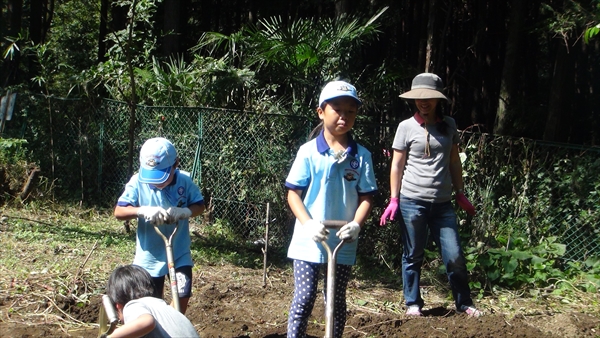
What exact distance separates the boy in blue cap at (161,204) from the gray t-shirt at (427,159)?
186 centimetres

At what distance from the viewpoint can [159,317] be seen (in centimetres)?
282

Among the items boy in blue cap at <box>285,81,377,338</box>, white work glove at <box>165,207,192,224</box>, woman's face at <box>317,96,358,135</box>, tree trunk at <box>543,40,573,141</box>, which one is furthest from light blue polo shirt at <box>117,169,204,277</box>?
tree trunk at <box>543,40,573,141</box>

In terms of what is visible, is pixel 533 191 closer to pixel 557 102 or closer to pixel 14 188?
pixel 557 102

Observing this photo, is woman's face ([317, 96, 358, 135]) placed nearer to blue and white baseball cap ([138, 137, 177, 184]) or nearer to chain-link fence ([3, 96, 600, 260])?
blue and white baseball cap ([138, 137, 177, 184])

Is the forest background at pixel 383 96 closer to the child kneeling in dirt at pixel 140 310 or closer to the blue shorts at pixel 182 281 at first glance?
the blue shorts at pixel 182 281

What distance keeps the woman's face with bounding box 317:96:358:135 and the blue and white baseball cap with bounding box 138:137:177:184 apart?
92 cm

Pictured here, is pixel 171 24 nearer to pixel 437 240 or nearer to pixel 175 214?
pixel 437 240

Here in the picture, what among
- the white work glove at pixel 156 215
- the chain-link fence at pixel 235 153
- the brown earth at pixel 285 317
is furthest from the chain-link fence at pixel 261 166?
the white work glove at pixel 156 215

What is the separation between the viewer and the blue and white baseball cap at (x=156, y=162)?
383 cm

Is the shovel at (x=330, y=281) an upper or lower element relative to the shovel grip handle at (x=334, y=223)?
lower

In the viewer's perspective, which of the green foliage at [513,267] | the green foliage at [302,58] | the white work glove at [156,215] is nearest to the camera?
the white work glove at [156,215]

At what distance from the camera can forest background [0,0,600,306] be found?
6684mm

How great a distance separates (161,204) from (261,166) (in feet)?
12.1

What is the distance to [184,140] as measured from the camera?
853 cm
